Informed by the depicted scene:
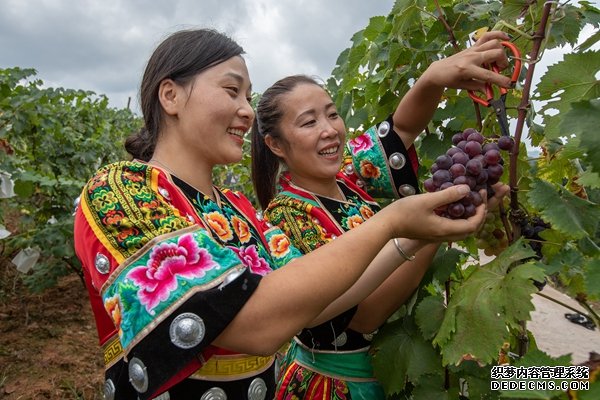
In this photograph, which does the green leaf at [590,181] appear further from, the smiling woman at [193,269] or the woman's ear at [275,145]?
the woman's ear at [275,145]

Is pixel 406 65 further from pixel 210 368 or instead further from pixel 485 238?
pixel 210 368

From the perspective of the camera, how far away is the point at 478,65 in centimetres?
140

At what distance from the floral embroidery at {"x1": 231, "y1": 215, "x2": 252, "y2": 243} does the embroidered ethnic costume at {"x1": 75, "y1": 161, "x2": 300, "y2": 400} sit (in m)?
0.18

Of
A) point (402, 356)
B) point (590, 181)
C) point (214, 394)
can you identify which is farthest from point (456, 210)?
point (214, 394)

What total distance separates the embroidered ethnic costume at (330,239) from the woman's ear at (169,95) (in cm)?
52

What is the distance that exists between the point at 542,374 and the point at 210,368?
2.58ft

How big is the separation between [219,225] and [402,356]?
2.09 feet

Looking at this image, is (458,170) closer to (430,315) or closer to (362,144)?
(430,315)

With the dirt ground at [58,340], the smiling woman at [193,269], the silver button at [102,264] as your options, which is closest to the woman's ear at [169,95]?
the smiling woman at [193,269]

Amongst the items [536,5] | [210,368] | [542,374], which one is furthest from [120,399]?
[536,5]

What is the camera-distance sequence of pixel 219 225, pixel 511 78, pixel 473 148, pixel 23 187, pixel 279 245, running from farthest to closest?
pixel 23 187
pixel 279 245
pixel 219 225
pixel 511 78
pixel 473 148

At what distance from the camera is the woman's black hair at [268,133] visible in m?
1.90

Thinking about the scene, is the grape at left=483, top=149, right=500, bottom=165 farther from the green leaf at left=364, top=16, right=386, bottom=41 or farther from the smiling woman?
the green leaf at left=364, top=16, right=386, bottom=41

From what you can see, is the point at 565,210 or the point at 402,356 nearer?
the point at 565,210
